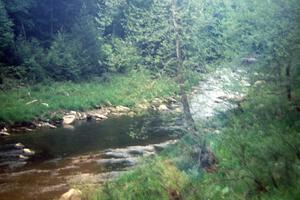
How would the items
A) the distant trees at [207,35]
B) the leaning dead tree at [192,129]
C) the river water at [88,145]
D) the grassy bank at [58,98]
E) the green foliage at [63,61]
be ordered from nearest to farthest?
the distant trees at [207,35] < the leaning dead tree at [192,129] < the river water at [88,145] < the grassy bank at [58,98] < the green foliage at [63,61]

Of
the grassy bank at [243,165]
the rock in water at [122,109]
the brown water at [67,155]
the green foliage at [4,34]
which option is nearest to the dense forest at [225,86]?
the grassy bank at [243,165]

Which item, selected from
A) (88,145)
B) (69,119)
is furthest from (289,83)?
(69,119)

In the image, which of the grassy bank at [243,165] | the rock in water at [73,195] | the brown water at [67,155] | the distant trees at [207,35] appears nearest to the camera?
the grassy bank at [243,165]

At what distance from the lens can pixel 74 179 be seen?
13.3 meters

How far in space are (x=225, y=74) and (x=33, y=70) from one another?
2323cm

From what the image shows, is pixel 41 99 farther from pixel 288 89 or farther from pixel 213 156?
pixel 288 89

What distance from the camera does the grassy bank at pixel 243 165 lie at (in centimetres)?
590

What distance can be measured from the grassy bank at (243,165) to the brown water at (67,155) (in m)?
1.92

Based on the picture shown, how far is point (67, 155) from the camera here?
1688 cm

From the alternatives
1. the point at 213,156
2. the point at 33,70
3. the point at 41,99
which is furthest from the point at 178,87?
the point at 33,70

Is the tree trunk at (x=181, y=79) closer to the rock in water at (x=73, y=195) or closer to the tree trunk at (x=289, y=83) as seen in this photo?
the tree trunk at (x=289, y=83)

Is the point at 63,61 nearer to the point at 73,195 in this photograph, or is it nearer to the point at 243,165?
the point at 73,195

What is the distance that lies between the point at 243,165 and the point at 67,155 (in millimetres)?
11624

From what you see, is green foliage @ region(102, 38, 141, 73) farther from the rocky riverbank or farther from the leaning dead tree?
the rocky riverbank
